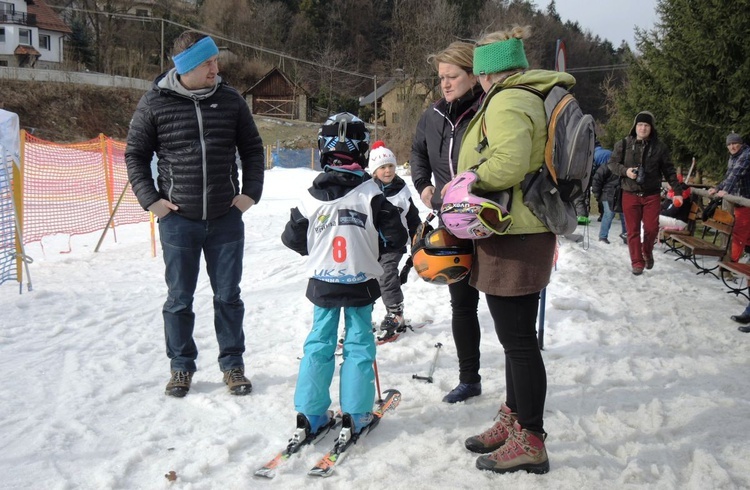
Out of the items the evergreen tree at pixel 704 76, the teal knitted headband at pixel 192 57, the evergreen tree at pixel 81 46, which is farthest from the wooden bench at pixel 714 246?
the evergreen tree at pixel 81 46

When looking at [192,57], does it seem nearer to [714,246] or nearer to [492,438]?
[492,438]

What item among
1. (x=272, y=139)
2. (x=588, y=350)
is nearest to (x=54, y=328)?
(x=588, y=350)

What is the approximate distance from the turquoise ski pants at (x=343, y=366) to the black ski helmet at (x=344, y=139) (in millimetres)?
861

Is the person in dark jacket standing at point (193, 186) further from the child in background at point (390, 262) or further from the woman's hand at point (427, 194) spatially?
the child in background at point (390, 262)

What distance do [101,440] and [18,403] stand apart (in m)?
0.88

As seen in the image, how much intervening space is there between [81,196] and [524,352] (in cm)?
1105

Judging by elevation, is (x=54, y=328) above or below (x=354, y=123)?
below

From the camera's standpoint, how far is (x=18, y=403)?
385 centimetres

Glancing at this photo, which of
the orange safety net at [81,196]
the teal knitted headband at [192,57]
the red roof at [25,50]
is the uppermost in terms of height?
the red roof at [25,50]

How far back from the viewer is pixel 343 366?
3406 mm

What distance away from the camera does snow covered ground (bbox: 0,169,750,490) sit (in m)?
3.01

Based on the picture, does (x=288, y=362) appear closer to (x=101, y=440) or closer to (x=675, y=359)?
(x=101, y=440)

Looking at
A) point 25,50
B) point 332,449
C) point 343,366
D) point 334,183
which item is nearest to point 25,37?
point 25,50

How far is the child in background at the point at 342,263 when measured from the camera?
132 inches
